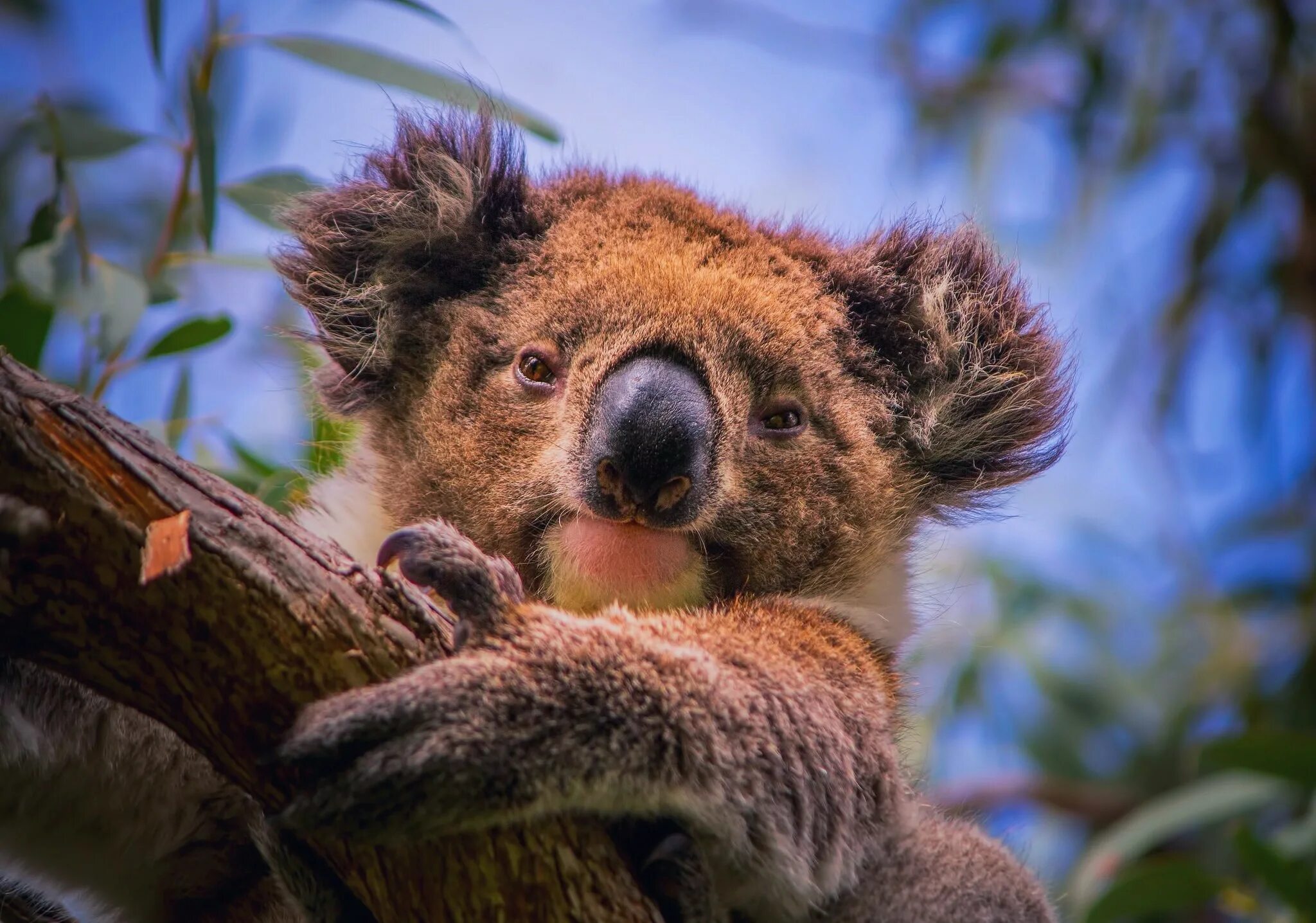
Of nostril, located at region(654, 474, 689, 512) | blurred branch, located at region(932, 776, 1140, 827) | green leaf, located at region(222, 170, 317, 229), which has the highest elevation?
green leaf, located at region(222, 170, 317, 229)

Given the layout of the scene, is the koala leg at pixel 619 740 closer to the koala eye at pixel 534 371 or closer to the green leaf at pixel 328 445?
the koala eye at pixel 534 371

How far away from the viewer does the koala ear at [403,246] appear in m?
2.41

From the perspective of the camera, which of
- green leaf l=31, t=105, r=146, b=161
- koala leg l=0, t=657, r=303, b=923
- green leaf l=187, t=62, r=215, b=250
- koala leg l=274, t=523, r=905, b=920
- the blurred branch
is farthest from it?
the blurred branch

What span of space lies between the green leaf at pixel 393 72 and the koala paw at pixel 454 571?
4.35 ft

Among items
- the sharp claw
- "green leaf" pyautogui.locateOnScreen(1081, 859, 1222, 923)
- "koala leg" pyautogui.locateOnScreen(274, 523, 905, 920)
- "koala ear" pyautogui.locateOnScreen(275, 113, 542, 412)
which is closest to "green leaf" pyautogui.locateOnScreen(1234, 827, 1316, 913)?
"green leaf" pyautogui.locateOnScreen(1081, 859, 1222, 923)

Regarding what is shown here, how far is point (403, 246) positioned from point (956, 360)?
3.56 ft

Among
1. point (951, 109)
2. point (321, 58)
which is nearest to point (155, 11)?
point (321, 58)

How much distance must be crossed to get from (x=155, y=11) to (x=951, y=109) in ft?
14.7

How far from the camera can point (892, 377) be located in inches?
96.7

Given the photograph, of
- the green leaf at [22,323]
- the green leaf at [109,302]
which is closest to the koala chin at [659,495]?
the green leaf at [109,302]

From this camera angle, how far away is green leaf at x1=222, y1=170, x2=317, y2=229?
257cm

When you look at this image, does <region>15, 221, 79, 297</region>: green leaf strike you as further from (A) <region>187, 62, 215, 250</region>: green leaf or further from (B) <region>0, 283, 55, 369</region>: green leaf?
(A) <region>187, 62, 215, 250</region>: green leaf

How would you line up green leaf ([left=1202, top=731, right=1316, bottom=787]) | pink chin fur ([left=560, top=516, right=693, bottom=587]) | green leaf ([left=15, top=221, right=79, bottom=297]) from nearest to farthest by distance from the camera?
pink chin fur ([left=560, top=516, right=693, bottom=587]), green leaf ([left=15, top=221, right=79, bottom=297]), green leaf ([left=1202, top=731, right=1316, bottom=787])

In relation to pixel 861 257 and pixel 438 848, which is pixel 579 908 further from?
pixel 861 257
